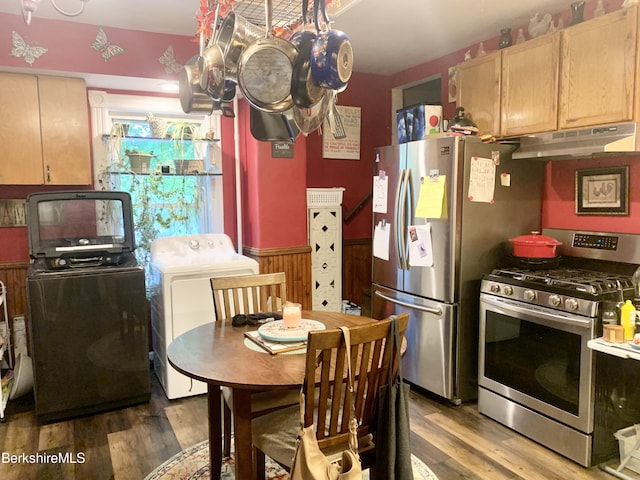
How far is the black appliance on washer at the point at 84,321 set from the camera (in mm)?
2826

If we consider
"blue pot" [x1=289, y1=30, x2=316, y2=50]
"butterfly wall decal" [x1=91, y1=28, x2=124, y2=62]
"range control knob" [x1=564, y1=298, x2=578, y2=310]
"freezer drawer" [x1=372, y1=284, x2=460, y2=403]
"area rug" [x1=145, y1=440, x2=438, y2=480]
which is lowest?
"area rug" [x1=145, y1=440, x2=438, y2=480]

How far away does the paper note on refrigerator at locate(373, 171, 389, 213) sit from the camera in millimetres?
3479

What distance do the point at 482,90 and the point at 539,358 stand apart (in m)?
1.72

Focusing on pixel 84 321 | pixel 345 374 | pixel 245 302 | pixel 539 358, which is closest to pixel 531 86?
pixel 539 358

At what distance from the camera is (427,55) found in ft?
12.9

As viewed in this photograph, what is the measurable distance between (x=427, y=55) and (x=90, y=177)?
269 cm

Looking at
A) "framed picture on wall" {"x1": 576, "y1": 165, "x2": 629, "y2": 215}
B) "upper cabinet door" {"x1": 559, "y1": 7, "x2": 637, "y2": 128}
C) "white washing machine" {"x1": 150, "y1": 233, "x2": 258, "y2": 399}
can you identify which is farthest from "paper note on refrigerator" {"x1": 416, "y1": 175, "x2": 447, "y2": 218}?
"white washing machine" {"x1": 150, "y1": 233, "x2": 258, "y2": 399}

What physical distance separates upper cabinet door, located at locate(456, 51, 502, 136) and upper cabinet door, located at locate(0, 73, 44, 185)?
2.79 metres

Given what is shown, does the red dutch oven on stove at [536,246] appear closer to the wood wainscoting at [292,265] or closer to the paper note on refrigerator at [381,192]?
the paper note on refrigerator at [381,192]

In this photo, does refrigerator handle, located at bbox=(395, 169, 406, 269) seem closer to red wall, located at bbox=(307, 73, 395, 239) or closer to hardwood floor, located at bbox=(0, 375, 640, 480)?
hardwood floor, located at bbox=(0, 375, 640, 480)

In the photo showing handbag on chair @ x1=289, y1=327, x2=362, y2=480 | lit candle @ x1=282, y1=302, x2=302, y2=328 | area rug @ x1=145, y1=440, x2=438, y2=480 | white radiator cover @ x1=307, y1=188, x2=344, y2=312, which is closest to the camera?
handbag on chair @ x1=289, y1=327, x2=362, y2=480

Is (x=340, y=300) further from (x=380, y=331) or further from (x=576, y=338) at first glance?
(x=380, y=331)

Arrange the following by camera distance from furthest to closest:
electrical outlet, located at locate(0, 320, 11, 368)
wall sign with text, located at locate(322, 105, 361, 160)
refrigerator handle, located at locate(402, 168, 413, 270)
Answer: wall sign with text, located at locate(322, 105, 361, 160) → refrigerator handle, located at locate(402, 168, 413, 270) → electrical outlet, located at locate(0, 320, 11, 368)

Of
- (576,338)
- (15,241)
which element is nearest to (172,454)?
(15,241)
